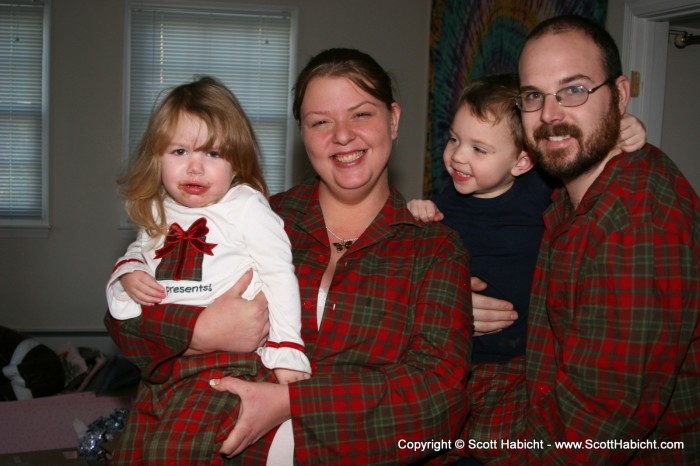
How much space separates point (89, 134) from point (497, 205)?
5054mm

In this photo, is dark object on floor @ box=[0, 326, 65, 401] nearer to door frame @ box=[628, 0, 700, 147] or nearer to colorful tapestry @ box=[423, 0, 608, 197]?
colorful tapestry @ box=[423, 0, 608, 197]

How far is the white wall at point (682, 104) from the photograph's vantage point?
3412 mm

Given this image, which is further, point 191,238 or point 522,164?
point 522,164

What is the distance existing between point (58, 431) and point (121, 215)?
278 centimetres

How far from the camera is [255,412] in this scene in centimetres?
157

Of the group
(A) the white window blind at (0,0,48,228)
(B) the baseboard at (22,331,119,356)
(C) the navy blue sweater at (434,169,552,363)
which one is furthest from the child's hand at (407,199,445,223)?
(A) the white window blind at (0,0,48,228)

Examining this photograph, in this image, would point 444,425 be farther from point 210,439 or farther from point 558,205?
point 558,205

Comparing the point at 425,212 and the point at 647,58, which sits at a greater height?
the point at 647,58

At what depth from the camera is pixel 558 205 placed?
1809mm

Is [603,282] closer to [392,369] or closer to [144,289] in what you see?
[392,369]

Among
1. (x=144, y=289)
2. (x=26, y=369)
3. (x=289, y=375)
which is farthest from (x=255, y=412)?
(x=26, y=369)

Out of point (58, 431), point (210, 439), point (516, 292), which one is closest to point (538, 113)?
point (516, 292)

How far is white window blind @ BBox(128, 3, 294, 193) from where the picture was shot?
20.2ft

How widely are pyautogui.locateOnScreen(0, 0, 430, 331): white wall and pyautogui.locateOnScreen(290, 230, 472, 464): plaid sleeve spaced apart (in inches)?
176
